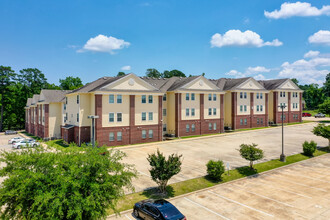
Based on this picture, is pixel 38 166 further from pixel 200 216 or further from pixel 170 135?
pixel 170 135

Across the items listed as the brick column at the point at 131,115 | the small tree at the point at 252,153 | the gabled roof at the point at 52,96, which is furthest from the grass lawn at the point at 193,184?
the gabled roof at the point at 52,96

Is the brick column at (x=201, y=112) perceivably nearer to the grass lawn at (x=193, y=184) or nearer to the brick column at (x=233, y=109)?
the brick column at (x=233, y=109)

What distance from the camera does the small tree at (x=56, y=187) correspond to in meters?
9.42

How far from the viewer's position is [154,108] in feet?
138

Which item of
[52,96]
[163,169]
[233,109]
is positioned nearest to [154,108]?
[233,109]

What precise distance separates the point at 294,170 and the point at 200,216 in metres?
15.6

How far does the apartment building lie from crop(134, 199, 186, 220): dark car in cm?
1306

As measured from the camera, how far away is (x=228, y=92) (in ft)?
185

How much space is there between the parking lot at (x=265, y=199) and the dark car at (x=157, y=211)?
975 mm

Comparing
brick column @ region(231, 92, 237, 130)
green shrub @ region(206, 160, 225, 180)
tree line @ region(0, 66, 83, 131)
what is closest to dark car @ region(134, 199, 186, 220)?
green shrub @ region(206, 160, 225, 180)

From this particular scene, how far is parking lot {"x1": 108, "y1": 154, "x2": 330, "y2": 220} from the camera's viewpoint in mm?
15008

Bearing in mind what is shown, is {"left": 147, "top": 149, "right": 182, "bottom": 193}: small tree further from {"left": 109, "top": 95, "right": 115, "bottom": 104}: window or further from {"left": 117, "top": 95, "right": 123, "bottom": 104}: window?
{"left": 117, "top": 95, "right": 123, "bottom": 104}: window

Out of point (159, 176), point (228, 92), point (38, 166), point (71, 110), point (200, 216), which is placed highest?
point (228, 92)

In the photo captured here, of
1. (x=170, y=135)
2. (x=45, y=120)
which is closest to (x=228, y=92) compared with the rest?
(x=170, y=135)
